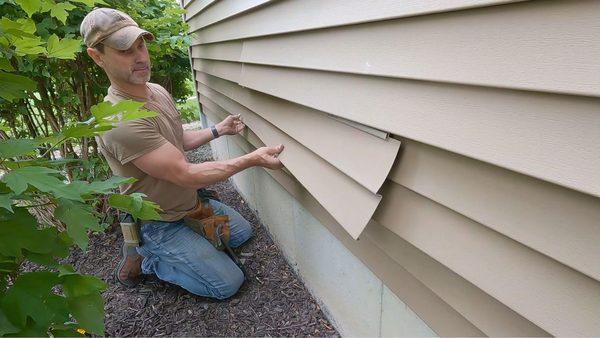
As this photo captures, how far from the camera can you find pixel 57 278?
2.51 ft

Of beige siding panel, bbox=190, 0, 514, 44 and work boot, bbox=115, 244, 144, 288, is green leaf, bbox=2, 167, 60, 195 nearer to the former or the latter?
beige siding panel, bbox=190, 0, 514, 44

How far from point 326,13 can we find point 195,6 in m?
3.11

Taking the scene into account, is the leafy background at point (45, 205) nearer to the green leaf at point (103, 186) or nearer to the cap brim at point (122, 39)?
the green leaf at point (103, 186)

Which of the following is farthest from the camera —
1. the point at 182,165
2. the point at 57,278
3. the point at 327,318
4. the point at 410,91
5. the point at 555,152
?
the point at 327,318

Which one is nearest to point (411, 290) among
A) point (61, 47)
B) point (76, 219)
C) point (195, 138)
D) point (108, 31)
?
point (76, 219)

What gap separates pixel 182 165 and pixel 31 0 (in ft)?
3.66

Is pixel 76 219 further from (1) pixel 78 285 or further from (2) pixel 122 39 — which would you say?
(2) pixel 122 39

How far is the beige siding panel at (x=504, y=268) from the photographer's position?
0.66 m

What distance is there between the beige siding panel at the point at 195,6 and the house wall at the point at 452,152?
1.72 meters

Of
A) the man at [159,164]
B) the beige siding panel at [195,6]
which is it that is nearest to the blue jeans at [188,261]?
the man at [159,164]

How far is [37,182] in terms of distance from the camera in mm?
655

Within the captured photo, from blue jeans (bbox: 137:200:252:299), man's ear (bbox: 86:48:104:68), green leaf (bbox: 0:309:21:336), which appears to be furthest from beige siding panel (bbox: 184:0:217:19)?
green leaf (bbox: 0:309:21:336)

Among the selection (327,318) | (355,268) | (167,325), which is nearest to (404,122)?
(355,268)

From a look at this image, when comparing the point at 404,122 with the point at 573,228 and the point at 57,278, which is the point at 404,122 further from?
the point at 57,278
